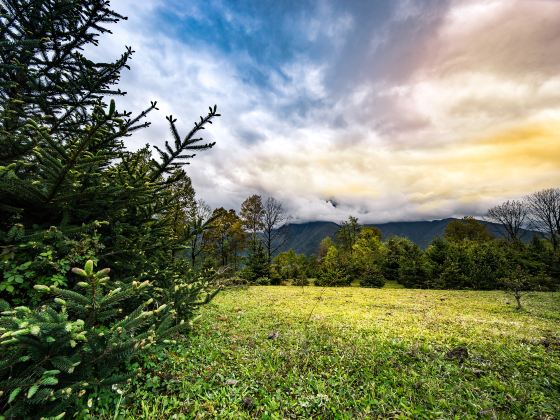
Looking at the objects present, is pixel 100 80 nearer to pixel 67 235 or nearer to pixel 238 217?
pixel 67 235

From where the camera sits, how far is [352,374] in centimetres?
472

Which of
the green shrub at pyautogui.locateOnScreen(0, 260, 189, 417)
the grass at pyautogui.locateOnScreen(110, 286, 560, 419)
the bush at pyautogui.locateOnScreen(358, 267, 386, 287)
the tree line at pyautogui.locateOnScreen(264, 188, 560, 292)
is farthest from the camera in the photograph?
the bush at pyautogui.locateOnScreen(358, 267, 386, 287)

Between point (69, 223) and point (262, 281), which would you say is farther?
point (262, 281)

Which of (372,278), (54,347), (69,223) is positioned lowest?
(372,278)

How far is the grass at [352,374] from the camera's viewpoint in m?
3.69

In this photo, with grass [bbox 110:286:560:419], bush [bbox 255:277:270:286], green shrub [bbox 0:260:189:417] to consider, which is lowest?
bush [bbox 255:277:270:286]

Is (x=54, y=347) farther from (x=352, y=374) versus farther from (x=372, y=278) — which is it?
(x=372, y=278)

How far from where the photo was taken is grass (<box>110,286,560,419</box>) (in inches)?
145

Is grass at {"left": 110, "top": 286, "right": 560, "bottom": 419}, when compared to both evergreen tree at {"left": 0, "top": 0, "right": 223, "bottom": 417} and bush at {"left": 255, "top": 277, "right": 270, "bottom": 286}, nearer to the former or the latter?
evergreen tree at {"left": 0, "top": 0, "right": 223, "bottom": 417}

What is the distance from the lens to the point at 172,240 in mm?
5383

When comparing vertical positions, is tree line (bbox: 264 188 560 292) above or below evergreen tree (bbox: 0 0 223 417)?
below

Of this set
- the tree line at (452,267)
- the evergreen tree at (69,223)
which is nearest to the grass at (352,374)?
the evergreen tree at (69,223)

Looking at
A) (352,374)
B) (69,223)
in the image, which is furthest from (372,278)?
(69,223)

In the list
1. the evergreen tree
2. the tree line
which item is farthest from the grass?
the tree line
